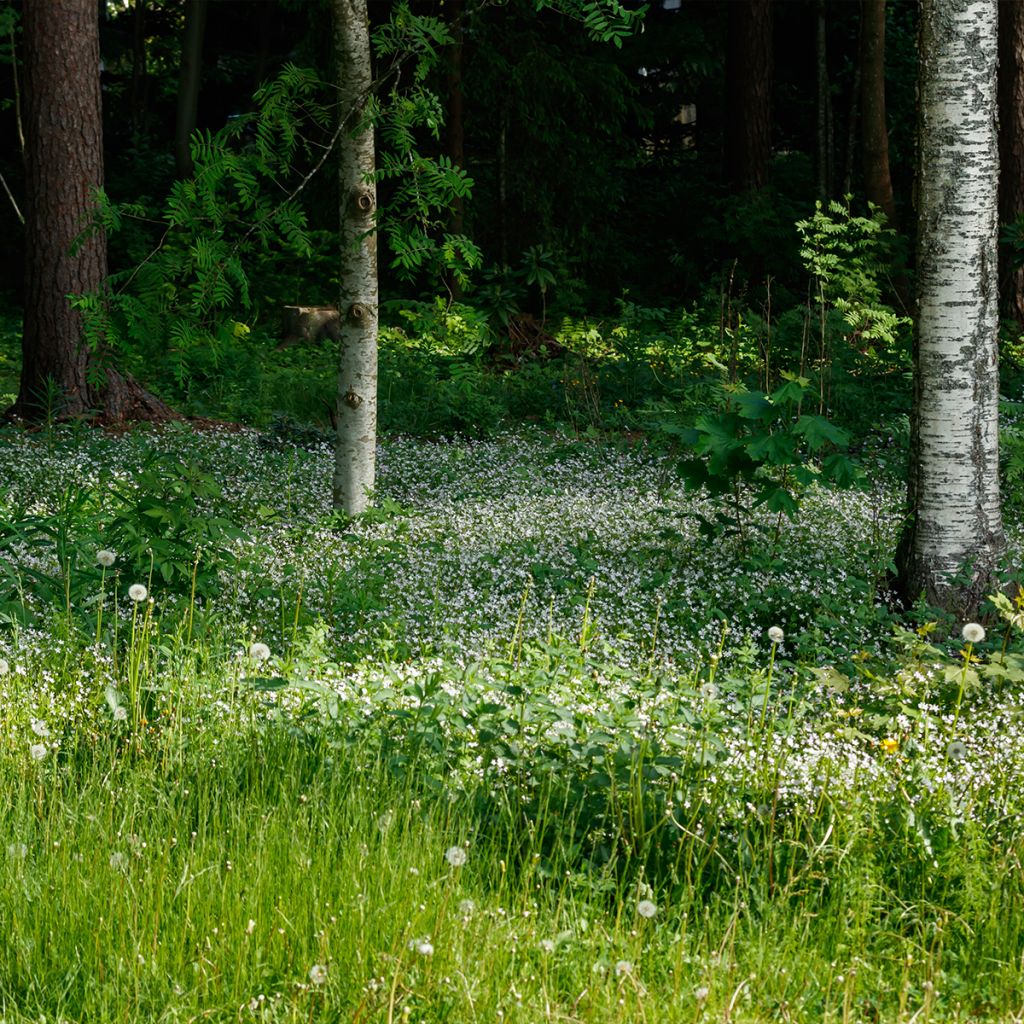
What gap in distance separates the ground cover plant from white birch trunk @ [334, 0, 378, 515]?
205 centimetres

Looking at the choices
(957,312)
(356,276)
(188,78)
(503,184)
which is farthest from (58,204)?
(188,78)

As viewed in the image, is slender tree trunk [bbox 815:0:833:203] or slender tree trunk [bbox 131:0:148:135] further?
slender tree trunk [bbox 131:0:148:135]

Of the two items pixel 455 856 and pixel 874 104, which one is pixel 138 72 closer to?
pixel 874 104

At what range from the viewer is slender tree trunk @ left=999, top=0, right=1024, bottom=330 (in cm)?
1275

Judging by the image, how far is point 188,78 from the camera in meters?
22.2

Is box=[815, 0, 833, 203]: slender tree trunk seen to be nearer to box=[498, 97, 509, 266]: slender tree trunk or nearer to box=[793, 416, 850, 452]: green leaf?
box=[498, 97, 509, 266]: slender tree trunk

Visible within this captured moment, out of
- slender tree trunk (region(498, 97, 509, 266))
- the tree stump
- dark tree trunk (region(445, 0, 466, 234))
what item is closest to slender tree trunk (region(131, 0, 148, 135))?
the tree stump

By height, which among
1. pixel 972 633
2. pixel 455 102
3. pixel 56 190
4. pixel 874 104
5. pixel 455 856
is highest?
pixel 455 102

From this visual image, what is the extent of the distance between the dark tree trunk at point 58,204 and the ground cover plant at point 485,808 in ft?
18.7

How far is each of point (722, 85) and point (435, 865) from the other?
2177 centimetres

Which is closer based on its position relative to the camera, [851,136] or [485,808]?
[485,808]

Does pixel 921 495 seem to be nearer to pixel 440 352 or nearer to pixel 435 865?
pixel 435 865

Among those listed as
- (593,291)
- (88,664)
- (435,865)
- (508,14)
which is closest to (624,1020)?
(435,865)

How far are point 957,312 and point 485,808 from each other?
3.58m
